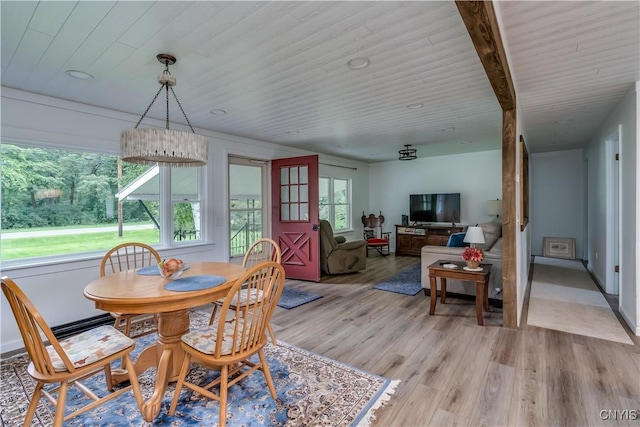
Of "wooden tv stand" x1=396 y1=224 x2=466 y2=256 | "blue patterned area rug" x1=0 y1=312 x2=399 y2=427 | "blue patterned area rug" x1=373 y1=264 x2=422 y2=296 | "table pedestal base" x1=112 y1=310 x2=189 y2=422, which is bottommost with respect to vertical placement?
"blue patterned area rug" x1=0 y1=312 x2=399 y2=427

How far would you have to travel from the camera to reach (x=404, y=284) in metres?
4.67

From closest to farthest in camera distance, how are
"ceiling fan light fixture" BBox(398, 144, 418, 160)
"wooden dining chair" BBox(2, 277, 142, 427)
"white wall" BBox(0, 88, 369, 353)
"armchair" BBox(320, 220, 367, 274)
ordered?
"wooden dining chair" BBox(2, 277, 142, 427) < "white wall" BBox(0, 88, 369, 353) < "armchair" BBox(320, 220, 367, 274) < "ceiling fan light fixture" BBox(398, 144, 418, 160)

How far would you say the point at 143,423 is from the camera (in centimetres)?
175

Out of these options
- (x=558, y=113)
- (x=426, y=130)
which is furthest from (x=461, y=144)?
(x=558, y=113)

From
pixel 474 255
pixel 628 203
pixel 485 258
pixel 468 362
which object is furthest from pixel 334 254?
pixel 628 203

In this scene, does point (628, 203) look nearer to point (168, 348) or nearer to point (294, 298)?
point (294, 298)

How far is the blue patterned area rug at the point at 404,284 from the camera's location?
4.34 metres

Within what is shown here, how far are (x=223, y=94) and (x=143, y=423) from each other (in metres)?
2.73

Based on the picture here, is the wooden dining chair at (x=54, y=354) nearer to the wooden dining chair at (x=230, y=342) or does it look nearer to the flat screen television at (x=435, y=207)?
the wooden dining chair at (x=230, y=342)

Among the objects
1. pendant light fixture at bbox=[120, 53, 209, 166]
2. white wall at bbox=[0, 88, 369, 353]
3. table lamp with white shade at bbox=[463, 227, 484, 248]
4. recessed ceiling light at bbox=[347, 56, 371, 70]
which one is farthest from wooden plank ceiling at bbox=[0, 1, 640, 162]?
table lamp with white shade at bbox=[463, 227, 484, 248]

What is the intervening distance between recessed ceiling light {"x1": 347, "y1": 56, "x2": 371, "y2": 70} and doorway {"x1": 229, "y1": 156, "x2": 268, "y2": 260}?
10.1ft

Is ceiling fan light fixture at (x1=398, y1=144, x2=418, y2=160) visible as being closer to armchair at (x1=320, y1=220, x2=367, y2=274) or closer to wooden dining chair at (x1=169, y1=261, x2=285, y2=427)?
armchair at (x1=320, y1=220, x2=367, y2=274)

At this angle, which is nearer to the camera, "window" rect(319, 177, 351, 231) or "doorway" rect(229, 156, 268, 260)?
"doorway" rect(229, 156, 268, 260)

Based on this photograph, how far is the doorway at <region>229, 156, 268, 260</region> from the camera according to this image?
16.6 ft
